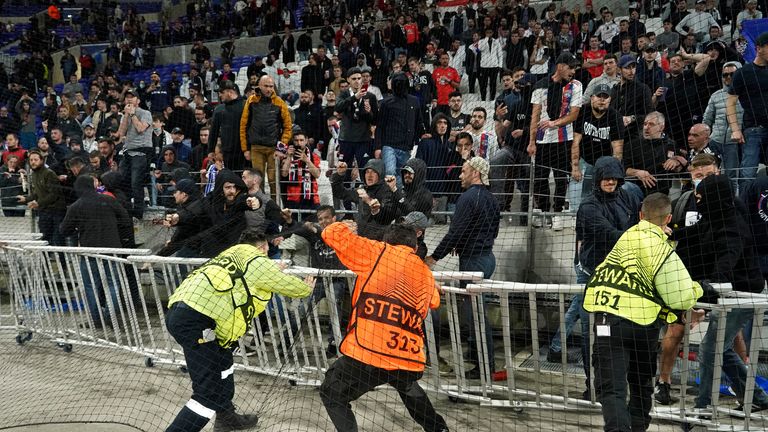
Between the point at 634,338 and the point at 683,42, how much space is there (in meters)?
6.15

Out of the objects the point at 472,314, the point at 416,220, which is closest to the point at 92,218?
the point at 416,220

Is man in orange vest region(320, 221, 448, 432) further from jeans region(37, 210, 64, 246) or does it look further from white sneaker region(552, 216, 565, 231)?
jeans region(37, 210, 64, 246)

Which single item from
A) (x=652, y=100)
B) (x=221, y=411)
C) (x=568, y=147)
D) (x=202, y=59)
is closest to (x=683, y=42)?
(x=652, y=100)

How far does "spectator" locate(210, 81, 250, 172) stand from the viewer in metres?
8.68

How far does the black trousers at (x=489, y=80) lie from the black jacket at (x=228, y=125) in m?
4.84

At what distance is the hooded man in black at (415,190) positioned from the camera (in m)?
7.04

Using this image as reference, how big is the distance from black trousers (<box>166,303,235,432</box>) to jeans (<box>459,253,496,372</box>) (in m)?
1.92

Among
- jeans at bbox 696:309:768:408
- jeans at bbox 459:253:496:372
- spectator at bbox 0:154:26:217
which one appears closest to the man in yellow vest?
jeans at bbox 696:309:768:408

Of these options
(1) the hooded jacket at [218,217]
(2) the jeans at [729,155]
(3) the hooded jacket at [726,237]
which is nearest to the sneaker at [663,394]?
(3) the hooded jacket at [726,237]

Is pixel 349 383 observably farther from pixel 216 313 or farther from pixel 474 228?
pixel 474 228

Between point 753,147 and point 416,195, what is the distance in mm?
3159

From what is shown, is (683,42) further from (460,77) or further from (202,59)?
(202,59)

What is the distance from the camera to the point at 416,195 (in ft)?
23.2

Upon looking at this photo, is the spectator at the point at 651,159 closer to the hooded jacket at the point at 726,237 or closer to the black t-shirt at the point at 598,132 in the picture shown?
the black t-shirt at the point at 598,132
